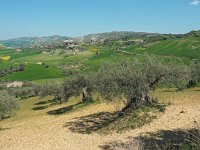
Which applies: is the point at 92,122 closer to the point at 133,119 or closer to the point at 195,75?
the point at 133,119

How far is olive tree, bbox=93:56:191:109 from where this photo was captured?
1431 inches

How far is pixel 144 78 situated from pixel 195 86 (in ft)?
75.5

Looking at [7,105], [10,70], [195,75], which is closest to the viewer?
[7,105]

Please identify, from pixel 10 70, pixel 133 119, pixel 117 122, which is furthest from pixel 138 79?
pixel 10 70

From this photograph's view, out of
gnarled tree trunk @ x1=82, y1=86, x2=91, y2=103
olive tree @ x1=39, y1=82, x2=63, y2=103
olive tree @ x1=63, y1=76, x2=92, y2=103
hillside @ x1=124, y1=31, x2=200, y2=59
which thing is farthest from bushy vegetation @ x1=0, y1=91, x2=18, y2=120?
hillside @ x1=124, y1=31, x2=200, y2=59

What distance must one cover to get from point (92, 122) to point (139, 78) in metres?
7.45

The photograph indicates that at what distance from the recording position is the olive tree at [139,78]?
3634 cm

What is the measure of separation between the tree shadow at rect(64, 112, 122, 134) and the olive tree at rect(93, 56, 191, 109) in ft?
8.53

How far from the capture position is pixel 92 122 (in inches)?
1521

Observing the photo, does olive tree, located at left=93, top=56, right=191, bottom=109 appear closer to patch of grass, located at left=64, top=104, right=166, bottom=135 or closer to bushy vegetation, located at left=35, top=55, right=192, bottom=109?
bushy vegetation, located at left=35, top=55, right=192, bottom=109

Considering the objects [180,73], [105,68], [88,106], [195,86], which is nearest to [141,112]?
[180,73]

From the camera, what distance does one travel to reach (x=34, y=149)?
102 ft

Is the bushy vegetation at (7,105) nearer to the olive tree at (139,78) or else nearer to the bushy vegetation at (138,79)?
the bushy vegetation at (138,79)

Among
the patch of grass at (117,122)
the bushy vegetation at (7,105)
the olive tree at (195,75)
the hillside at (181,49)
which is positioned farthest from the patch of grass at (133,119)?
the hillside at (181,49)
